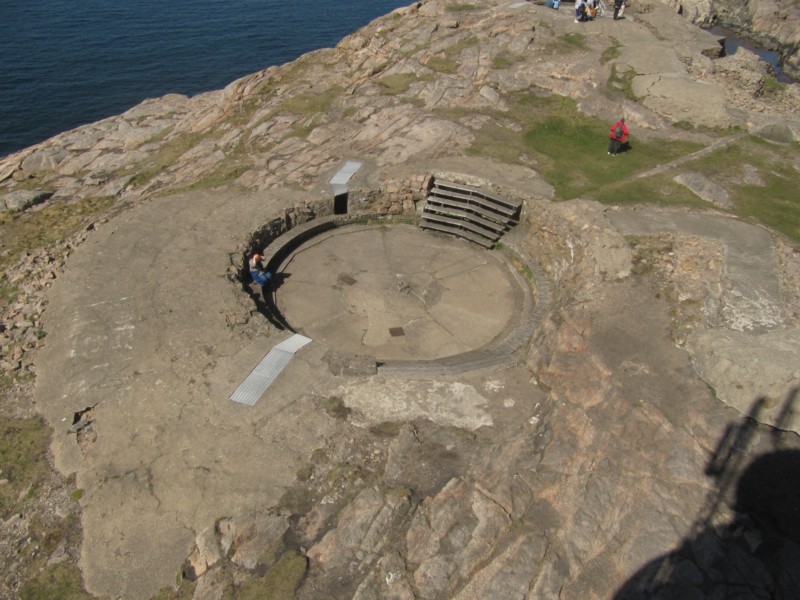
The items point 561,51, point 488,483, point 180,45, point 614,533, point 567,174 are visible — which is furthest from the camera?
point 180,45

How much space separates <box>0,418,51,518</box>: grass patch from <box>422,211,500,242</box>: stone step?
1514cm

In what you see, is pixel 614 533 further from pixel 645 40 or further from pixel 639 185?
pixel 645 40

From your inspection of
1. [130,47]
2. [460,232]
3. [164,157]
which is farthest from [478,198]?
[130,47]

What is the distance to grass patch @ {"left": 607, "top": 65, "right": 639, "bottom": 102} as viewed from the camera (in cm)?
2652

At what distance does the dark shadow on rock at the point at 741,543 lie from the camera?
9.48m

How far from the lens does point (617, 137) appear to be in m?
23.1

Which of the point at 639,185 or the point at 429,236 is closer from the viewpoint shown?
the point at 639,185

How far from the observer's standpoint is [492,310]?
19.2m

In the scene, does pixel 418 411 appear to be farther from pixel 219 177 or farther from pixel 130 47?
pixel 130 47

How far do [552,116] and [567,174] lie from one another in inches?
200

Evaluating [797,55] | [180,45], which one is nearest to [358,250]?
[797,55]

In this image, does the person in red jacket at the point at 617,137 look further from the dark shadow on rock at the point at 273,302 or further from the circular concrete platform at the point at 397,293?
the dark shadow on rock at the point at 273,302

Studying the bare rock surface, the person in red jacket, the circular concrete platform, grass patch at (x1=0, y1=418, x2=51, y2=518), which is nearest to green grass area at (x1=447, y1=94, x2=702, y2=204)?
the person in red jacket

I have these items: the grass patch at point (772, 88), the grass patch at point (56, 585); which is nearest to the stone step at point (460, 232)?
the grass patch at point (56, 585)
